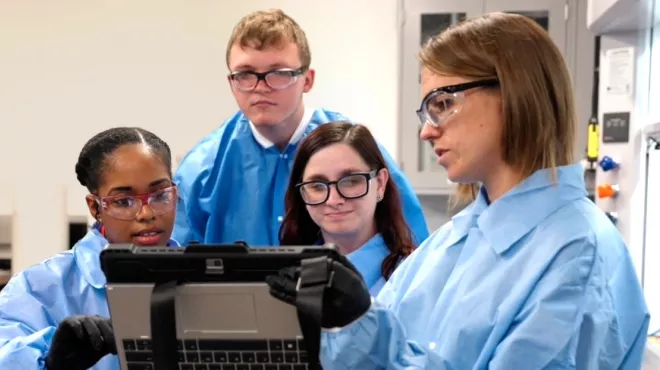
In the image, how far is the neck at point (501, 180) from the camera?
964 mm

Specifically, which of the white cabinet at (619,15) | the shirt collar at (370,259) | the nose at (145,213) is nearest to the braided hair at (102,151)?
the nose at (145,213)

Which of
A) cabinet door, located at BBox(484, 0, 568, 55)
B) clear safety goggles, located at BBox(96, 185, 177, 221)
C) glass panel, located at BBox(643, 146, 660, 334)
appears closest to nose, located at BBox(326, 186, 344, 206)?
clear safety goggles, located at BBox(96, 185, 177, 221)

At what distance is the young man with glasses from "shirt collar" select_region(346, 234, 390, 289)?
0.26m

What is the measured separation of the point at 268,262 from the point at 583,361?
1.41 feet

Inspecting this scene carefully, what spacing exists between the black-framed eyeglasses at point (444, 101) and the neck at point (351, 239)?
1.86ft

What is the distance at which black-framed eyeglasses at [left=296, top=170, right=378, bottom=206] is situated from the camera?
4.85 feet

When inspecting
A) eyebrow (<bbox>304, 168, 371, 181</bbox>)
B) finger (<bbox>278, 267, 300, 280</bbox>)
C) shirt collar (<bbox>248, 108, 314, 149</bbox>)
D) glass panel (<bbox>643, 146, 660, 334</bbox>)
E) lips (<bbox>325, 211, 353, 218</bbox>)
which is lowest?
glass panel (<bbox>643, 146, 660, 334</bbox>)

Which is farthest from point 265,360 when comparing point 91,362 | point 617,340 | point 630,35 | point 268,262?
point 630,35

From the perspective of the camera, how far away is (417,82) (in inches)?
123

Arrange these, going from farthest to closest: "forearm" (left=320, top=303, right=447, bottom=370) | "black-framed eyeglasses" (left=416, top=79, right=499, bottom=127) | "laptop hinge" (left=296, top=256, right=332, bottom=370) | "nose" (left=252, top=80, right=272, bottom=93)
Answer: "nose" (left=252, top=80, right=272, bottom=93) < "black-framed eyeglasses" (left=416, top=79, right=499, bottom=127) < "forearm" (left=320, top=303, right=447, bottom=370) < "laptop hinge" (left=296, top=256, right=332, bottom=370)

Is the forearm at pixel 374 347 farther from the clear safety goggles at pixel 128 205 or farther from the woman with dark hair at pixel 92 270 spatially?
the clear safety goggles at pixel 128 205

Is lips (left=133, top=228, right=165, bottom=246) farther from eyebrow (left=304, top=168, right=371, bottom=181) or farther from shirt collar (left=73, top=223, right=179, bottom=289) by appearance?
eyebrow (left=304, top=168, right=371, bottom=181)

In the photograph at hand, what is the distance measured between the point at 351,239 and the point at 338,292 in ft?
2.41

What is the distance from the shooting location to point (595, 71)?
3.02 m
